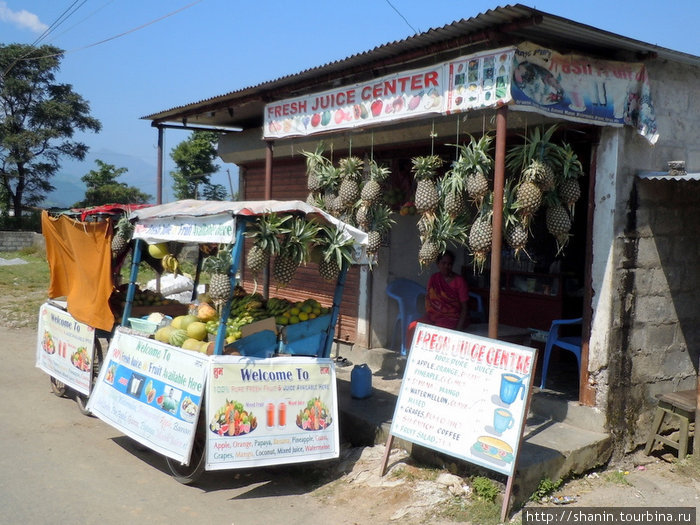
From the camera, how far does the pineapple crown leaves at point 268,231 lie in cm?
512

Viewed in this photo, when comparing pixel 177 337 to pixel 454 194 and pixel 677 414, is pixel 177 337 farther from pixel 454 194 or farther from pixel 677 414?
pixel 677 414

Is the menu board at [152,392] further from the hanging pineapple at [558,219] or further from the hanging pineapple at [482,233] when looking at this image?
the hanging pineapple at [558,219]

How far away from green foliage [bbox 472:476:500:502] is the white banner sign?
2.68 metres

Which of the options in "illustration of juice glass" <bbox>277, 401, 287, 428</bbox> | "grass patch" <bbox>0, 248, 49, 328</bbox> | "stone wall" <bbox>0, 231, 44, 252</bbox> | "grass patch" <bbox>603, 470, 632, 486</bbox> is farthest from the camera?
"stone wall" <bbox>0, 231, 44, 252</bbox>

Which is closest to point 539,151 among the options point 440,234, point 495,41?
point 495,41

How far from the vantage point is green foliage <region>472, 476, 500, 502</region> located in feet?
15.2

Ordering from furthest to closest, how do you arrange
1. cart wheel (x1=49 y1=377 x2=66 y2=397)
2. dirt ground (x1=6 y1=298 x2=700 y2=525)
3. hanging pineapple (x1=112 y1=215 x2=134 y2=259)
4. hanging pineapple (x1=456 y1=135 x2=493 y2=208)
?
cart wheel (x1=49 y1=377 x2=66 y2=397) < hanging pineapple (x1=112 y1=215 x2=134 y2=259) < hanging pineapple (x1=456 y1=135 x2=493 y2=208) < dirt ground (x1=6 y1=298 x2=700 y2=525)

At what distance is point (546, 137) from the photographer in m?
5.27

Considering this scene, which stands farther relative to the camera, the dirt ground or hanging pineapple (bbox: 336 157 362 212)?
hanging pineapple (bbox: 336 157 362 212)

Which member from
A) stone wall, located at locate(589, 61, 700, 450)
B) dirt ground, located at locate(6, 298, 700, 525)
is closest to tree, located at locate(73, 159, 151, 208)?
dirt ground, located at locate(6, 298, 700, 525)

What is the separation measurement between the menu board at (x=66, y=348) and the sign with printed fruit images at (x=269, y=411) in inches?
100

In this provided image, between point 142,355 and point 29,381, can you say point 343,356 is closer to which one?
point 142,355

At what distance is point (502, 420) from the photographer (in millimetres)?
4516

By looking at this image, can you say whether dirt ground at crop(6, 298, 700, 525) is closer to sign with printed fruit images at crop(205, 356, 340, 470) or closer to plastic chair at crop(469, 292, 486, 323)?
sign with printed fruit images at crop(205, 356, 340, 470)
